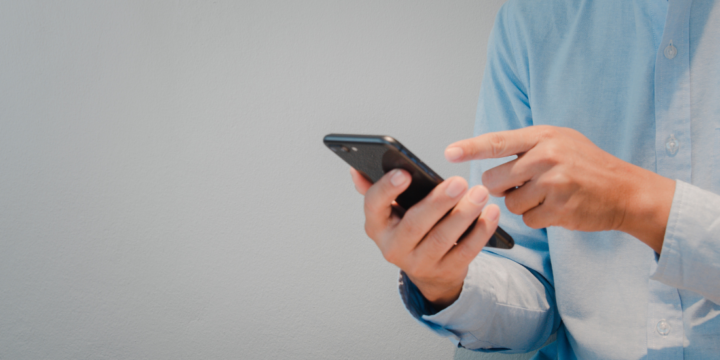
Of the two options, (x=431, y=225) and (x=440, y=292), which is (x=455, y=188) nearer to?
(x=431, y=225)

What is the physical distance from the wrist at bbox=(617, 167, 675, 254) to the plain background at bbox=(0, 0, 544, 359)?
62cm

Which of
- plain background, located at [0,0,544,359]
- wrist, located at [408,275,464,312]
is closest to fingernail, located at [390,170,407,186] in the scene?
wrist, located at [408,275,464,312]

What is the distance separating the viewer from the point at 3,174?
1.08m

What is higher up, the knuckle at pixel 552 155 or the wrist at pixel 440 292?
the knuckle at pixel 552 155

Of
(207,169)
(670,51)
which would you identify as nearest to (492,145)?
(670,51)

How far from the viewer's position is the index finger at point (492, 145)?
42cm

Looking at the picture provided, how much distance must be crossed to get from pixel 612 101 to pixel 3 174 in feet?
5.37

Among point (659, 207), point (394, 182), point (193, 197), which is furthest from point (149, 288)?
point (659, 207)

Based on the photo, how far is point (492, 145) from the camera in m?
0.42

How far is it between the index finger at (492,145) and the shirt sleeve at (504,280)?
27 cm

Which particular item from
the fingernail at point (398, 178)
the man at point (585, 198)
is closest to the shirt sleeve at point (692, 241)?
the man at point (585, 198)

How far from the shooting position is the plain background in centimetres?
105

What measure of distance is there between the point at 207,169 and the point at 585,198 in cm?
96

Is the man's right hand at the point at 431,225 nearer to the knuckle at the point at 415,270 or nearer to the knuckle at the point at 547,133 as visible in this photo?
the knuckle at the point at 415,270
